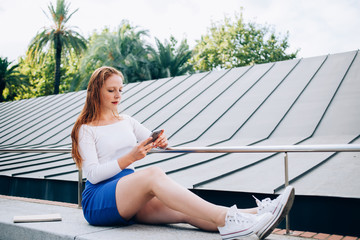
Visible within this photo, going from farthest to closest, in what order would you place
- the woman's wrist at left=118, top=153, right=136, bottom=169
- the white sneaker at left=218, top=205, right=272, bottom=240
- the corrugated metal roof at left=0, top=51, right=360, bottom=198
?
the corrugated metal roof at left=0, top=51, right=360, bottom=198
the woman's wrist at left=118, top=153, right=136, bottom=169
the white sneaker at left=218, top=205, right=272, bottom=240

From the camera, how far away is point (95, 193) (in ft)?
9.23

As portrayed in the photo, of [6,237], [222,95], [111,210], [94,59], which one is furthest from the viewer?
[94,59]

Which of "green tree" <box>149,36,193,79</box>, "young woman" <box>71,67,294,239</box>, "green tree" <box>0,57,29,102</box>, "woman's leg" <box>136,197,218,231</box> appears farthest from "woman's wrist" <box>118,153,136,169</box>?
"green tree" <box>0,57,29,102</box>

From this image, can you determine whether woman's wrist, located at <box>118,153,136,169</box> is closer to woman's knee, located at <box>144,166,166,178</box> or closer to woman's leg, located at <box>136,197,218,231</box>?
woman's knee, located at <box>144,166,166,178</box>

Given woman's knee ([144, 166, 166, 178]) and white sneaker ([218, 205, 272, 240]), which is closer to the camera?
white sneaker ([218, 205, 272, 240])

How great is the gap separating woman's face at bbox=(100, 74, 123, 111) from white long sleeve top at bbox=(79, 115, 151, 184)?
0.60ft

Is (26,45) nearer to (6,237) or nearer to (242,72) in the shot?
(242,72)

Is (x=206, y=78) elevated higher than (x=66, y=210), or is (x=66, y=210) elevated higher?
(x=206, y=78)

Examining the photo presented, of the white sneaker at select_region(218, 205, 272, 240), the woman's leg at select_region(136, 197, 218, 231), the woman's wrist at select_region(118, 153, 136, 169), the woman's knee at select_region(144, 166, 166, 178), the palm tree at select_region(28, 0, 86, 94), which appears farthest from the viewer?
the palm tree at select_region(28, 0, 86, 94)

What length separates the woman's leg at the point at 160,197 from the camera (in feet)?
7.97

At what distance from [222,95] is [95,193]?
974cm

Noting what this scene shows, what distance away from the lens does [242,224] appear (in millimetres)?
2332

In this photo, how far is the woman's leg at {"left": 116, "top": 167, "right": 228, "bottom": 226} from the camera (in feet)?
7.97

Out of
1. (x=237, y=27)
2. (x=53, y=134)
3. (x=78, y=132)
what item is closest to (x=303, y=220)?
(x=78, y=132)
